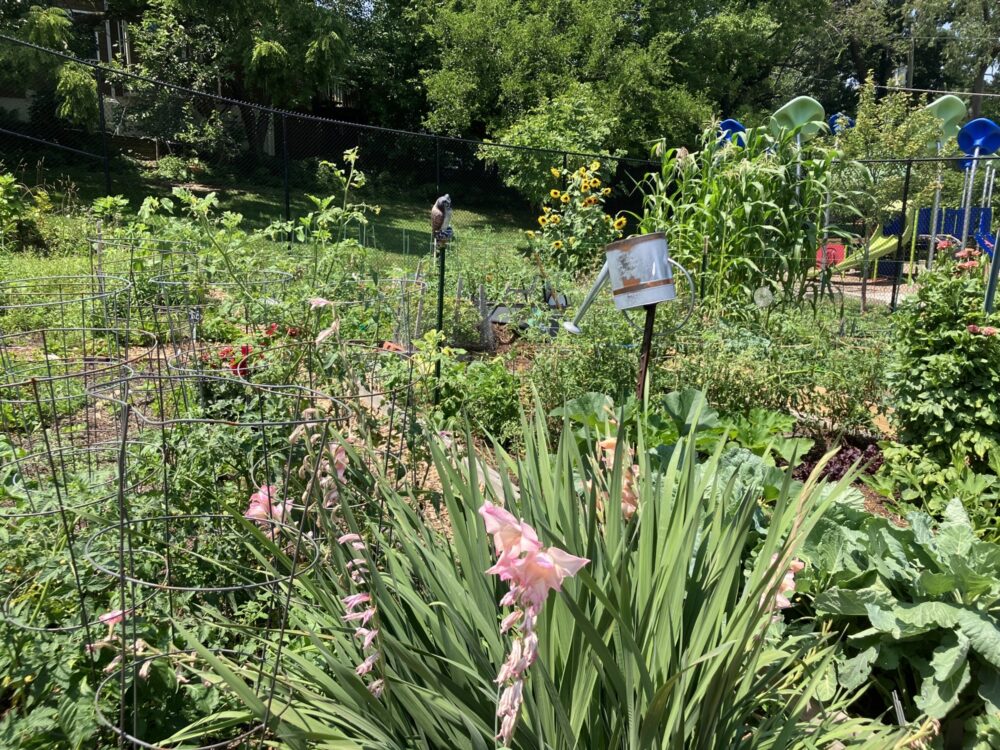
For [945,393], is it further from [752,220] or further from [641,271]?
[752,220]

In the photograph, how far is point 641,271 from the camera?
244cm

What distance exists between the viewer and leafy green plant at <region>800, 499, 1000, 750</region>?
1997 millimetres

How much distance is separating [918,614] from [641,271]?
1.24 meters

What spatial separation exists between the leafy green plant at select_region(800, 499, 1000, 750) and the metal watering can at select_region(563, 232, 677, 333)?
0.91 metres

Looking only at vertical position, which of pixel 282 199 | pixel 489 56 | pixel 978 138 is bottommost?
pixel 282 199

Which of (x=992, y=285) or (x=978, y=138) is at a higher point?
(x=978, y=138)

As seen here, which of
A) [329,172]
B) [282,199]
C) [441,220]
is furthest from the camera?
[282,199]

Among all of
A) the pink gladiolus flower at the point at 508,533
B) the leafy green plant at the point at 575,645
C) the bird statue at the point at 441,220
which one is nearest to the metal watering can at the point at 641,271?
the leafy green plant at the point at 575,645

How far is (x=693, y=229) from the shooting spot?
17.6ft

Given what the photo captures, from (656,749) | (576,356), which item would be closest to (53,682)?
(656,749)

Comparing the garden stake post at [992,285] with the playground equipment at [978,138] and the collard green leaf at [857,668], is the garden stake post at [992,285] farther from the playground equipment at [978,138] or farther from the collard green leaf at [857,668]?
the playground equipment at [978,138]

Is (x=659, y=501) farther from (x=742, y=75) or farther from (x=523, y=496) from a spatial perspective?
(x=742, y=75)

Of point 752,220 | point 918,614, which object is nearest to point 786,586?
point 918,614

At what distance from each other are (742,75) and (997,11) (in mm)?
12517
